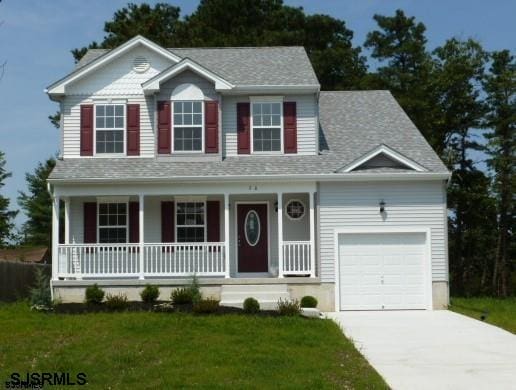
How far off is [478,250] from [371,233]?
14.4 meters

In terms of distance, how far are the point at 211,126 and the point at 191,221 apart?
9.17ft

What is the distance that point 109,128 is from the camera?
2062cm

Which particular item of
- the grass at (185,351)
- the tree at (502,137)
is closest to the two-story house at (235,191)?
the grass at (185,351)

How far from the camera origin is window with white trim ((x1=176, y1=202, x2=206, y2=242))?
20594 millimetres

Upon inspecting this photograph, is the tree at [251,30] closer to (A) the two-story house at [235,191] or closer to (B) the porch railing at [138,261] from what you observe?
(A) the two-story house at [235,191]

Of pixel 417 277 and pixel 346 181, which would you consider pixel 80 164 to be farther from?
pixel 417 277

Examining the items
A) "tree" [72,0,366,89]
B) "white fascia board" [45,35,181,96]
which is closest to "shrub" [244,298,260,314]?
"white fascia board" [45,35,181,96]

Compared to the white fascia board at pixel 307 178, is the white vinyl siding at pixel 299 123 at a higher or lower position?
higher

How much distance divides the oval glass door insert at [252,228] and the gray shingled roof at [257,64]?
384 cm

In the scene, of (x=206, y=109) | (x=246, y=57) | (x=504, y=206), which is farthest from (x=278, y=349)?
(x=504, y=206)

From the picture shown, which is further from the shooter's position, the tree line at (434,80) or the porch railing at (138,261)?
the tree line at (434,80)

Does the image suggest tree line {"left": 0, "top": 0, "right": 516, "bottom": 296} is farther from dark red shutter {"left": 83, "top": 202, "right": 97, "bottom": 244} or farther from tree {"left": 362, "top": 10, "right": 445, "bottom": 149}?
dark red shutter {"left": 83, "top": 202, "right": 97, "bottom": 244}

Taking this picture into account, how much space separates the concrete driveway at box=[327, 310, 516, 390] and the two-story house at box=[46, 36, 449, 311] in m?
1.72

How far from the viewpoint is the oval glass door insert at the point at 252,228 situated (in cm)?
2081
